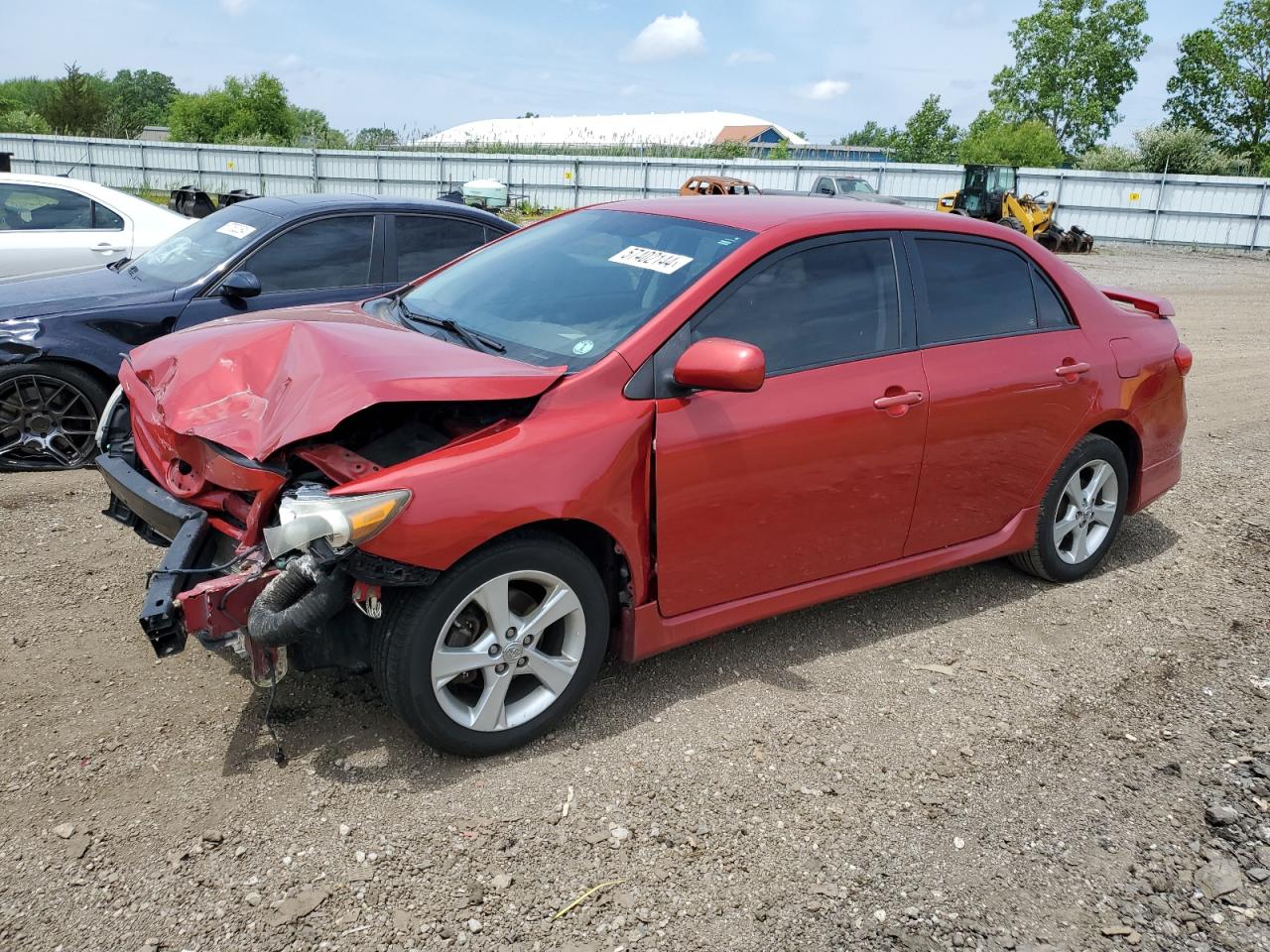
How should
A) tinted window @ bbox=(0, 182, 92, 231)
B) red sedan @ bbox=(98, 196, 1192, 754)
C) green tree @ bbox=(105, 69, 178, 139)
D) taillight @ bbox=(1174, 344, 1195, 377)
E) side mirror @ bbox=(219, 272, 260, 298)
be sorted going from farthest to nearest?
green tree @ bbox=(105, 69, 178, 139) < tinted window @ bbox=(0, 182, 92, 231) < side mirror @ bbox=(219, 272, 260, 298) < taillight @ bbox=(1174, 344, 1195, 377) < red sedan @ bbox=(98, 196, 1192, 754)

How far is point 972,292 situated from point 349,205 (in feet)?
13.6

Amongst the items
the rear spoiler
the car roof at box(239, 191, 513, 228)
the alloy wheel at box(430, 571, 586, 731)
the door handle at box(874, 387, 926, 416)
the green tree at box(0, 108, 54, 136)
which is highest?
the green tree at box(0, 108, 54, 136)

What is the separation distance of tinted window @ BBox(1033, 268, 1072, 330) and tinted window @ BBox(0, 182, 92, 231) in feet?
24.3

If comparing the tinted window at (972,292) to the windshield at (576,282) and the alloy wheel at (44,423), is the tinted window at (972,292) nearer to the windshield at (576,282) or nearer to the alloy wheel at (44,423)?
the windshield at (576,282)

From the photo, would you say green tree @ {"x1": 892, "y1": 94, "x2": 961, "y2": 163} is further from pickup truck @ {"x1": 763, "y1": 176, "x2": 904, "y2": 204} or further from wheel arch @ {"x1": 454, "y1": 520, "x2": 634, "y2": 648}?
wheel arch @ {"x1": 454, "y1": 520, "x2": 634, "y2": 648}

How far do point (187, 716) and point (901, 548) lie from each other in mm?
2746

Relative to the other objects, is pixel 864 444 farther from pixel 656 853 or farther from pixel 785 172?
pixel 785 172

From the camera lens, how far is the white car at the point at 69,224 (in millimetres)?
8055

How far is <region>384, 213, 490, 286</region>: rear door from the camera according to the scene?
666 centimetres

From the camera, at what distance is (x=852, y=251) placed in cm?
393

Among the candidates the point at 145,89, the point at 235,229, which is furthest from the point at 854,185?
the point at 145,89

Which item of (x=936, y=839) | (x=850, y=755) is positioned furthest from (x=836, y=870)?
(x=850, y=755)

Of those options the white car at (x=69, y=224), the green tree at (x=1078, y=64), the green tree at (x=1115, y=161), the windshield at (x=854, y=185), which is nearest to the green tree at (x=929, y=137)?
the green tree at (x=1078, y=64)

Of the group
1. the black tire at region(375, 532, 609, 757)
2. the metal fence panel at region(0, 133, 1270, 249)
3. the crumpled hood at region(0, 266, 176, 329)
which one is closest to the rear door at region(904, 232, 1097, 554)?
the black tire at region(375, 532, 609, 757)
